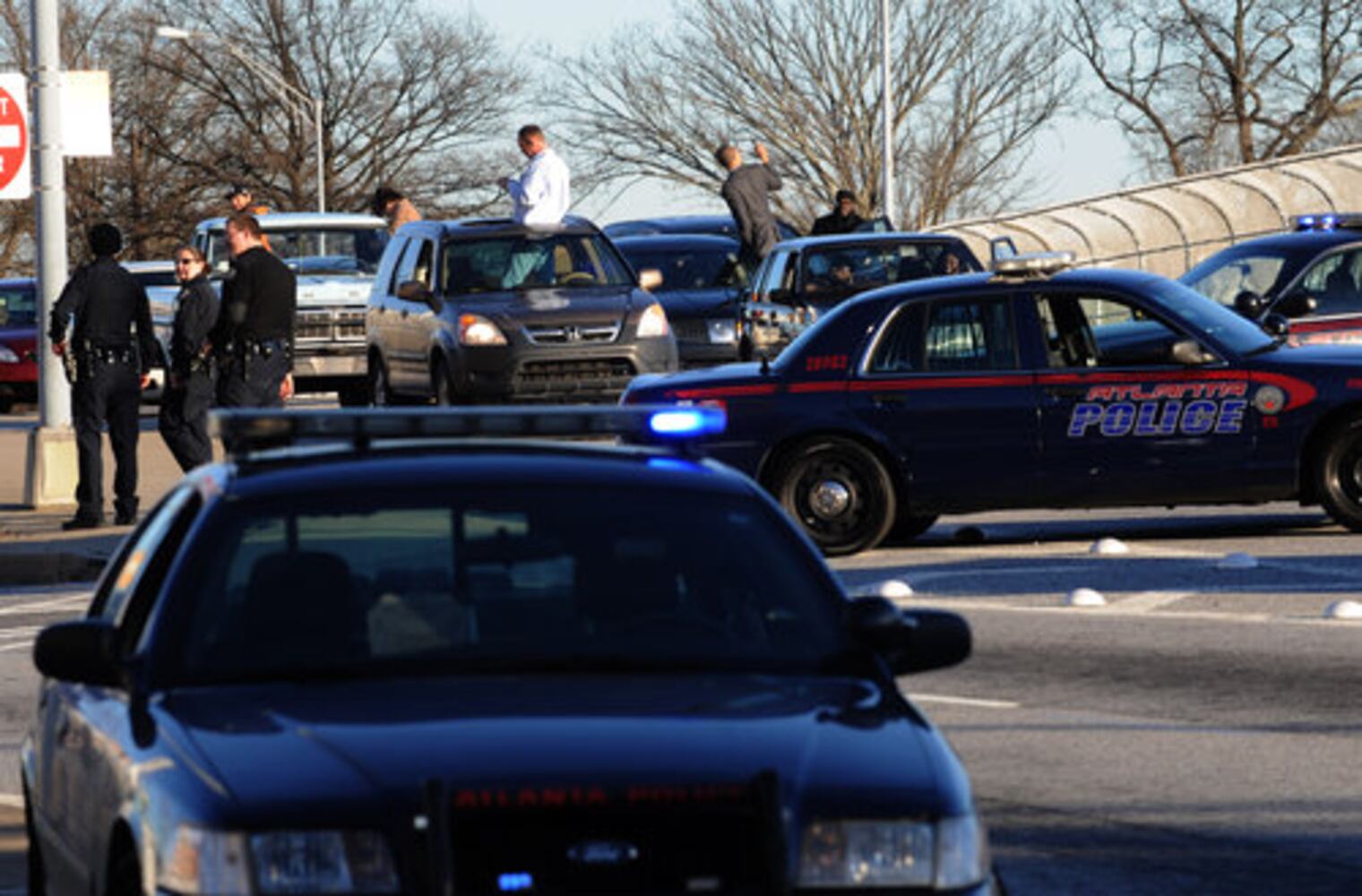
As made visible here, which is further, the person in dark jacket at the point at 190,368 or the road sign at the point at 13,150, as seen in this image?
the road sign at the point at 13,150

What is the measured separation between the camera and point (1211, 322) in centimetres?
1756

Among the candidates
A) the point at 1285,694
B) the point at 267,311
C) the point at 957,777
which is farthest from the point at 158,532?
the point at 267,311

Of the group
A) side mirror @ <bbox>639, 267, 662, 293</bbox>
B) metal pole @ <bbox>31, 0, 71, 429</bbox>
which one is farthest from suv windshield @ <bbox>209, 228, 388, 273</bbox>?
metal pole @ <bbox>31, 0, 71, 429</bbox>

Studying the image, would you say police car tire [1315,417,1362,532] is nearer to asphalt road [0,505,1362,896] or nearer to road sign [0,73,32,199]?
asphalt road [0,505,1362,896]

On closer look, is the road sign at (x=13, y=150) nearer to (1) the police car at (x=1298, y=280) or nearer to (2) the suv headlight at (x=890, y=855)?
(1) the police car at (x=1298, y=280)

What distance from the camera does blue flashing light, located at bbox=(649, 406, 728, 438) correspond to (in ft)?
23.5

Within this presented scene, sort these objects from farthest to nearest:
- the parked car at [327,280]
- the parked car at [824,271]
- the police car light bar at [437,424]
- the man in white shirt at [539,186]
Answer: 1. the parked car at [327,280]
2. the parked car at [824,271]
3. the man in white shirt at [539,186]
4. the police car light bar at [437,424]

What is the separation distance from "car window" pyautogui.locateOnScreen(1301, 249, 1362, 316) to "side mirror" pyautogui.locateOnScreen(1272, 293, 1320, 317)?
623 millimetres

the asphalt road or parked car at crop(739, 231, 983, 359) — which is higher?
parked car at crop(739, 231, 983, 359)

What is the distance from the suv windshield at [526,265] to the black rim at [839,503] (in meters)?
7.79

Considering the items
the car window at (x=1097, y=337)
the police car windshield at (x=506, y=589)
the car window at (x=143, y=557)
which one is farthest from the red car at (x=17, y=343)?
the police car windshield at (x=506, y=589)

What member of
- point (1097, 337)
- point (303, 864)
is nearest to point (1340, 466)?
point (1097, 337)

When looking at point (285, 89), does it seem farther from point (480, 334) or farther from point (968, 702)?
point (968, 702)

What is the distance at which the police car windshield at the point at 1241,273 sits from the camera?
23.2 meters
